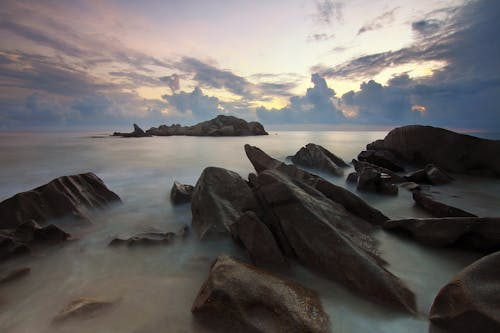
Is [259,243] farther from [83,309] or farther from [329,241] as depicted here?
[83,309]

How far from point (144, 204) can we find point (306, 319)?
7.77 meters

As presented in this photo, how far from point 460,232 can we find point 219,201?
16.3 ft

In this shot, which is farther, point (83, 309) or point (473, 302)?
point (83, 309)

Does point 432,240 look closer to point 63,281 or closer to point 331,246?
point 331,246

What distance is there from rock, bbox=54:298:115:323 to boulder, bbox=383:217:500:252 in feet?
19.2

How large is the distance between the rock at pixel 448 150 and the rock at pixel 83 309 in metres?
15.2

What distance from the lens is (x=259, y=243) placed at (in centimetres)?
446

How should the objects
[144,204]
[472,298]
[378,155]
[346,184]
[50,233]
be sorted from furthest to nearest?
[378,155]
[346,184]
[144,204]
[50,233]
[472,298]

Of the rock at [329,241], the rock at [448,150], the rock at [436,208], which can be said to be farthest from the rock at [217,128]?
the rock at [329,241]

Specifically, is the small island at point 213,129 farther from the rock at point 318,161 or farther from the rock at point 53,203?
the rock at point 53,203

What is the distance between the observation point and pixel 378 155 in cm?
1461

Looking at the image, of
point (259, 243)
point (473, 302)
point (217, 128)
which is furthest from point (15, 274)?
point (217, 128)

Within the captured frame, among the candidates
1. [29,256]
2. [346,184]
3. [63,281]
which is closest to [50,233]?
[29,256]

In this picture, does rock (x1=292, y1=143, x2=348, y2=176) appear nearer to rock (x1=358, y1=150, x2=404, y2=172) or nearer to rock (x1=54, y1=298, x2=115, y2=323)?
rock (x1=358, y1=150, x2=404, y2=172)
